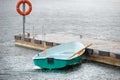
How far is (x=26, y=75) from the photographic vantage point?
28.8 metres

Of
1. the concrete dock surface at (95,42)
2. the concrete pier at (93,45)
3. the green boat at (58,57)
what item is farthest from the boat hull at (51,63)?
the concrete dock surface at (95,42)

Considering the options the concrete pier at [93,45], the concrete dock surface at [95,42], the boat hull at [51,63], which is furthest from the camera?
the concrete dock surface at [95,42]

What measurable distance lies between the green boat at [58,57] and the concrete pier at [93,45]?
1.34m

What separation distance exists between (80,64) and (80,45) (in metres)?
1.90

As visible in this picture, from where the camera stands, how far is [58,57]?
98.5 feet

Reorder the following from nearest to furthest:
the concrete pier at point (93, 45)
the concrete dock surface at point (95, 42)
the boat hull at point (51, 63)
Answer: the boat hull at point (51, 63), the concrete pier at point (93, 45), the concrete dock surface at point (95, 42)

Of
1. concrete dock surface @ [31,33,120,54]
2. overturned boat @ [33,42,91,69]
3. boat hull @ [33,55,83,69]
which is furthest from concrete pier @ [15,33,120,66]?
boat hull @ [33,55,83,69]

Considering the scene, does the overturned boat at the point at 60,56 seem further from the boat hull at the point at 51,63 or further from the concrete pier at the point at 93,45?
the concrete pier at the point at 93,45

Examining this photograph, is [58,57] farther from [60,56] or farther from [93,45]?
[93,45]

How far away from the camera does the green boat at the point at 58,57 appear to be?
29.2m

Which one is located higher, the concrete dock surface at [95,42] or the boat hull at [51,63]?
the concrete dock surface at [95,42]

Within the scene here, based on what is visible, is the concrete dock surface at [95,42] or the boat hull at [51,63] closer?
the boat hull at [51,63]

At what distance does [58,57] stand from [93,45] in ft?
16.1

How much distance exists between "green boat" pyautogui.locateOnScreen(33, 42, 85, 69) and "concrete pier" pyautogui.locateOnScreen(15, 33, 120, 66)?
1339 mm
